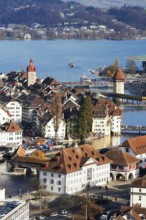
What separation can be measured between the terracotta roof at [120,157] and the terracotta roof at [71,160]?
313 mm

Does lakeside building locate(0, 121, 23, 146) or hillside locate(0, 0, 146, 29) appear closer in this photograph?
lakeside building locate(0, 121, 23, 146)

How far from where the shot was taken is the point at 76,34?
208ft

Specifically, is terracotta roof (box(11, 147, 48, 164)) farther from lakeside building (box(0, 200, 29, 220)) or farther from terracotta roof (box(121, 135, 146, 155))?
lakeside building (box(0, 200, 29, 220))

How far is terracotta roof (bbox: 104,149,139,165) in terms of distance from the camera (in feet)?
41.7

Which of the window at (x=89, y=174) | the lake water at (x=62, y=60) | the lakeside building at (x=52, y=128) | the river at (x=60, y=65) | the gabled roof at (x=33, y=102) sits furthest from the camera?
the lake water at (x=62, y=60)

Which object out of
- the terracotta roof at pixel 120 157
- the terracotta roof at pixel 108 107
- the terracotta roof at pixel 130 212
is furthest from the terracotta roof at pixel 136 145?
the terracotta roof at pixel 130 212

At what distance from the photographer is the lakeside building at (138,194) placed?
419 inches

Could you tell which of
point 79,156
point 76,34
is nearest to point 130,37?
point 76,34

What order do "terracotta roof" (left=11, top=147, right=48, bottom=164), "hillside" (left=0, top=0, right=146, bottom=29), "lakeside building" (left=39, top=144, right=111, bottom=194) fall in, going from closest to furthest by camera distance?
"lakeside building" (left=39, top=144, right=111, bottom=194) < "terracotta roof" (left=11, top=147, right=48, bottom=164) < "hillside" (left=0, top=0, right=146, bottom=29)

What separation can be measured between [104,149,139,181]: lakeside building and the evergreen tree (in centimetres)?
319

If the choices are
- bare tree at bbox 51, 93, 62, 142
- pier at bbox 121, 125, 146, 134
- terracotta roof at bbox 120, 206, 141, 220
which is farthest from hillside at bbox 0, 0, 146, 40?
terracotta roof at bbox 120, 206, 141, 220

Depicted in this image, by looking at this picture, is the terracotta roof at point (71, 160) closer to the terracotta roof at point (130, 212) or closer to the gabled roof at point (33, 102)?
the terracotta roof at point (130, 212)

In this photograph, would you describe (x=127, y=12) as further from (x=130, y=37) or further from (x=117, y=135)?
(x=117, y=135)

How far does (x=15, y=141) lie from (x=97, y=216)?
18.2ft
